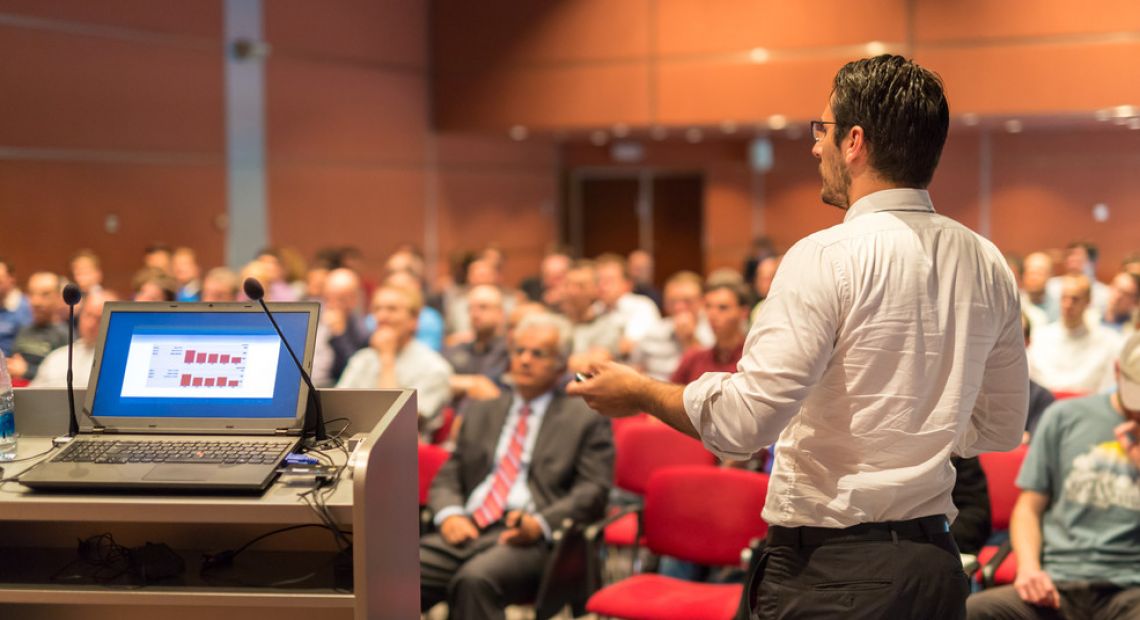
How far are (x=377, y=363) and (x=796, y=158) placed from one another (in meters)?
8.30

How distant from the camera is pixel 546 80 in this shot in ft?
35.0

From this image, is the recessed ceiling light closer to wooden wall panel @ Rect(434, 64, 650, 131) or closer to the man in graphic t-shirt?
wooden wall panel @ Rect(434, 64, 650, 131)

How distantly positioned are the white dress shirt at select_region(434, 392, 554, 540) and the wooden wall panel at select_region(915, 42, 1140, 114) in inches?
233

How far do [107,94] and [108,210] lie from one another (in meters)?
0.82

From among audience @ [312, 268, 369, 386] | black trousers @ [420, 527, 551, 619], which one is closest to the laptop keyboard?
black trousers @ [420, 527, 551, 619]

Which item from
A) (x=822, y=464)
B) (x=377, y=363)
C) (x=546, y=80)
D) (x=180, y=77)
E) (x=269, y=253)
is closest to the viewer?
(x=822, y=464)

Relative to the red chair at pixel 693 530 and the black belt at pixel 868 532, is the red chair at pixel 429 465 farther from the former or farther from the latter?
the black belt at pixel 868 532

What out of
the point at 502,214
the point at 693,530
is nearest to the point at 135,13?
the point at 502,214

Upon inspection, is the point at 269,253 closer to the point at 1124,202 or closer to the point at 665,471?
the point at 665,471

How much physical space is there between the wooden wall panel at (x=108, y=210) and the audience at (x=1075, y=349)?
5940mm

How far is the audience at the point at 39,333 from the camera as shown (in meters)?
5.54

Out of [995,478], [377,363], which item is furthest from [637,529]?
[377,363]

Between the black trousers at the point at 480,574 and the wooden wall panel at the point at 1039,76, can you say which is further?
the wooden wall panel at the point at 1039,76

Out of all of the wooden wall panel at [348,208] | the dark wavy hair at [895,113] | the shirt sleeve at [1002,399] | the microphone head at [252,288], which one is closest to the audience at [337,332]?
the wooden wall panel at [348,208]
